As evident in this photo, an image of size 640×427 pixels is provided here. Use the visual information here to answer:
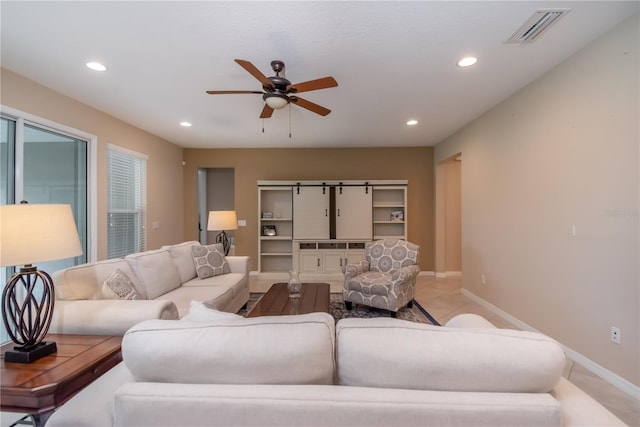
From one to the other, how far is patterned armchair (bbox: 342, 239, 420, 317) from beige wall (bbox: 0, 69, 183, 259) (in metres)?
3.35

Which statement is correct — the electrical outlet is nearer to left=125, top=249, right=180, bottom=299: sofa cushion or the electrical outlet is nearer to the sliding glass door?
left=125, top=249, right=180, bottom=299: sofa cushion

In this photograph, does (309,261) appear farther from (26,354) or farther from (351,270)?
(26,354)

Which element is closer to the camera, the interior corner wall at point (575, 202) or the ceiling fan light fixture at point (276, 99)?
the interior corner wall at point (575, 202)

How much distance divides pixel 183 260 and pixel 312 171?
325 cm

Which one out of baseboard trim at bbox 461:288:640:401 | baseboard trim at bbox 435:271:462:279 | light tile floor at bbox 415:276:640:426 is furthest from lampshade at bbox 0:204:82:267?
baseboard trim at bbox 435:271:462:279

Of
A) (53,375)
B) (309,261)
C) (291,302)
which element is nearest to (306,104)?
(291,302)

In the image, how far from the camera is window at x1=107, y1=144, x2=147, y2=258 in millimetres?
4129

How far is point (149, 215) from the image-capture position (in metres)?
4.93

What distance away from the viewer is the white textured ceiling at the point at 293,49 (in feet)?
6.45

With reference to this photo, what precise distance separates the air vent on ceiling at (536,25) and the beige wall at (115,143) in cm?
448

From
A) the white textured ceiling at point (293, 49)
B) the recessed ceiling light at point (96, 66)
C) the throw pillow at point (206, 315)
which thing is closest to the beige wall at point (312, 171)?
the white textured ceiling at point (293, 49)

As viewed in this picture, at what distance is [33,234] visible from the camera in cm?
137

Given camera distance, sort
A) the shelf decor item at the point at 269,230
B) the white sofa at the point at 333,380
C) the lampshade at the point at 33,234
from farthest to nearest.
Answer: the shelf decor item at the point at 269,230 < the lampshade at the point at 33,234 < the white sofa at the point at 333,380

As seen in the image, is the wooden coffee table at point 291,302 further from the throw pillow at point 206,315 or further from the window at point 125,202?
the window at point 125,202
